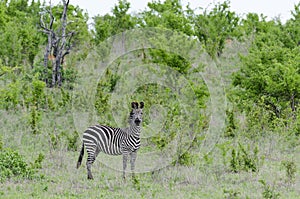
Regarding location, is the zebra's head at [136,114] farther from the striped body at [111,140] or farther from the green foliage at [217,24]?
the green foliage at [217,24]

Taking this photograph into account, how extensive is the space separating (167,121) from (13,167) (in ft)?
12.8

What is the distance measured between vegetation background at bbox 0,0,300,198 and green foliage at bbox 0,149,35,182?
20 millimetres

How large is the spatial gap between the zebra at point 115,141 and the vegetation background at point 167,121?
0.49 metres

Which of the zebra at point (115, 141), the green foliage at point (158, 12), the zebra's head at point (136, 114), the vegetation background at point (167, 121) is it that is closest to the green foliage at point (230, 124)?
the vegetation background at point (167, 121)

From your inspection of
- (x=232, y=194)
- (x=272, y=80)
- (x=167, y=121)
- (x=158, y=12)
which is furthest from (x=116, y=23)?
(x=232, y=194)

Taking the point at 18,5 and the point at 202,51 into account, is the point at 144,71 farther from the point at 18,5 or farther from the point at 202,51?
the point at 18,5

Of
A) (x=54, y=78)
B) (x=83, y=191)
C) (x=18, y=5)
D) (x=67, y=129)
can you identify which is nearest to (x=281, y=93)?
(x=67, y=129)

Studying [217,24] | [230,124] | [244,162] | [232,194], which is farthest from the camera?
[217,24]

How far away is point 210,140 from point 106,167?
3.74 metres

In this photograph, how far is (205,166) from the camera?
1006 centimetres

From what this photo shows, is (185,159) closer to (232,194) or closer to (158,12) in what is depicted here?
(232,194)

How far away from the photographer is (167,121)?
11.1 m

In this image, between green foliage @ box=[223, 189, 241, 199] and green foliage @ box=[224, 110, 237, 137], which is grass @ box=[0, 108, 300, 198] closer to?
green foliage @ box=[223, 189, 241, 199]

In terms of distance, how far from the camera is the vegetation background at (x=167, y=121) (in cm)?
840
